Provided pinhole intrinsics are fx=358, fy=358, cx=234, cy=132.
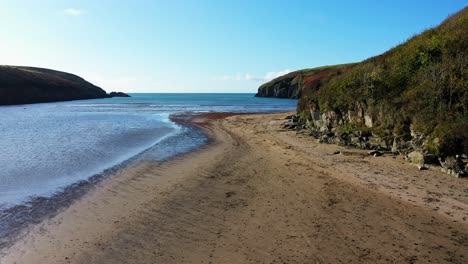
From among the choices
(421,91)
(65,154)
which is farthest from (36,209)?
(421,91)

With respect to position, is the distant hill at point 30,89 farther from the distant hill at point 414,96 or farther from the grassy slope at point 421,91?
the grassy slope at point 421,91

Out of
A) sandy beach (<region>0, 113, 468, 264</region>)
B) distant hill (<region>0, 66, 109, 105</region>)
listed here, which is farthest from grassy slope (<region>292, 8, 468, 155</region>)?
distant hill (<region>0, 66, 109, 105</region>)

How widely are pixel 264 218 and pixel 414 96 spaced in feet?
43.8

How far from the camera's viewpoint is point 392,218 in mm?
10555

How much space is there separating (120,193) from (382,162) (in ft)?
39.3

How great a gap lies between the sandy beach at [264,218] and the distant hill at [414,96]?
222cm

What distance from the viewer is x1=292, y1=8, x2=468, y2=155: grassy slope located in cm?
1667

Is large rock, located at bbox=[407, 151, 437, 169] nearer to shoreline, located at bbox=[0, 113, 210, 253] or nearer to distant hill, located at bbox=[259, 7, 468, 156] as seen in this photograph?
distant hill, located at bbox=[259, 7, 468, 156]

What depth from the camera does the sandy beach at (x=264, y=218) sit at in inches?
329

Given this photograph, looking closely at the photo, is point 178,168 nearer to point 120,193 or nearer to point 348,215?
point 120,193

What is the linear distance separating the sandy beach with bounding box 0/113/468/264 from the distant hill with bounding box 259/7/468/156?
Answer: 7.27ft

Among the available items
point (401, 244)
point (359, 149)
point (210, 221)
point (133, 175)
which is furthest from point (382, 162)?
point (133, 175)

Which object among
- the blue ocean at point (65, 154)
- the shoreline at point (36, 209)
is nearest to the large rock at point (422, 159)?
the blue ocean at point (65, 154)

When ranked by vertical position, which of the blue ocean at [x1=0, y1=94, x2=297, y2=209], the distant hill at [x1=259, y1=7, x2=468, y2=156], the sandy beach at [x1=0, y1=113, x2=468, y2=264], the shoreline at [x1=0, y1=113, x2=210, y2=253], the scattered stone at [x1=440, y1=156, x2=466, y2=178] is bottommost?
the blue ocean at [x1=0, y1=94, x2=297, y2=209]
